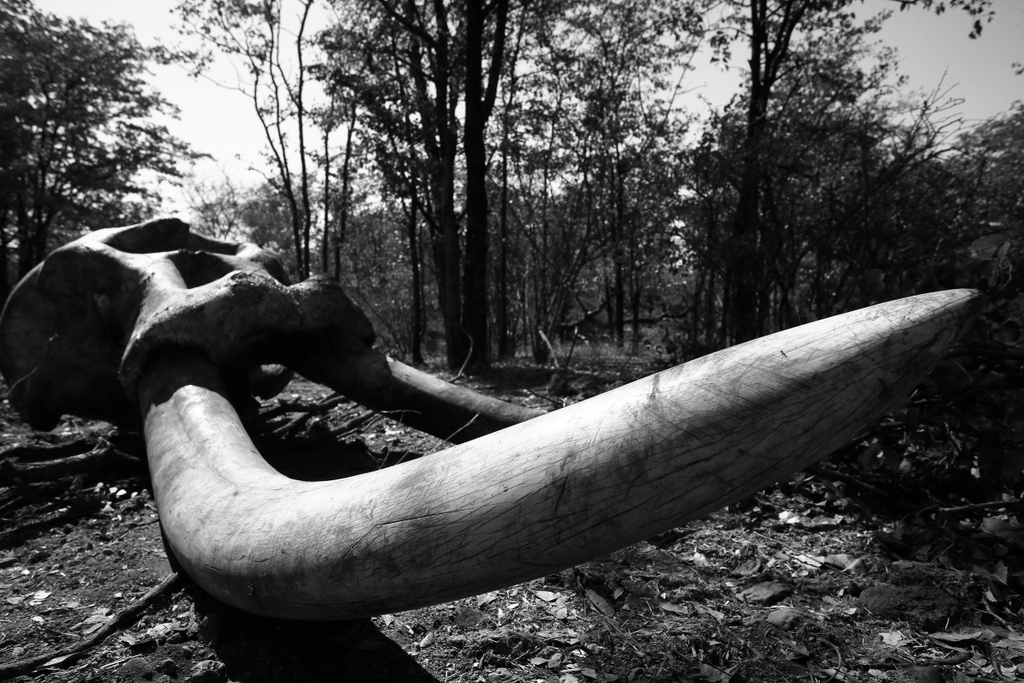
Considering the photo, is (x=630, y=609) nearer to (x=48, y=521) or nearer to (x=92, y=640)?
(x=92, y=640)

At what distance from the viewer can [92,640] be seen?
1803 millimetres

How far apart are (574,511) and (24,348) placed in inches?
146

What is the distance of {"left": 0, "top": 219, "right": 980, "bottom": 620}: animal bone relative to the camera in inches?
40.9

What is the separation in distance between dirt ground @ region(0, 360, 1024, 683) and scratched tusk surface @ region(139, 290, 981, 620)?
425 mm

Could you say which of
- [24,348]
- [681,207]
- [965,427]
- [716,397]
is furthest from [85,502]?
[681,207]

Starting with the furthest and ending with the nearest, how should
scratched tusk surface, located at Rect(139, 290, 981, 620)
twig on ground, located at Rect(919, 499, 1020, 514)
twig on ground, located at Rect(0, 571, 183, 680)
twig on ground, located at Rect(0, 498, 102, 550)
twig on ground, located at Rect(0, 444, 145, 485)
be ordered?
twig on ground, located at Rect(0, 444, 145, 485) < twig on ground, located at Rect(0, 498, 102, 550) < twig on ground, located at Rect(919, 499, 1020, 514) < twig on ground, located at Rect(0, 571, 183, 680) < scratched tusk surface, located at Rect(139, 290, 981, 620)

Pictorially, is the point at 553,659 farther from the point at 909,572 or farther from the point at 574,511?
the point at 909,572

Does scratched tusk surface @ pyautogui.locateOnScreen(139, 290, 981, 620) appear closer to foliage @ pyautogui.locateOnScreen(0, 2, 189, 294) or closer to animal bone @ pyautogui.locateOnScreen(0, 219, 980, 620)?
animal bone @ pyautogui.locateOnScreen(0, 219, 980, 620)

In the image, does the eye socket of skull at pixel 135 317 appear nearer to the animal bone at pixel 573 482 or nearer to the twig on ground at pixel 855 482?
the animal bone at pixel 573 482

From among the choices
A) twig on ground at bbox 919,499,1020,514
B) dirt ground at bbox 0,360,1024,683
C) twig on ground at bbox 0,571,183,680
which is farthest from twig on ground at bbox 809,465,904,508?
twig on ground at bbox 0,571,183,680

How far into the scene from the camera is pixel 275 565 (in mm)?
1396

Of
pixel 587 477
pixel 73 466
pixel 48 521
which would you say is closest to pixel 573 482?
pixel 587 477

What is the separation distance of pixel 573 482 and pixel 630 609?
A: 1088 millimetres

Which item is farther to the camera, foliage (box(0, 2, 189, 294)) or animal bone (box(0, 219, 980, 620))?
foliage (box(0, 2, 189, 294))
